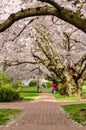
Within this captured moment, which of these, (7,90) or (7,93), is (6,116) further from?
(7,93)

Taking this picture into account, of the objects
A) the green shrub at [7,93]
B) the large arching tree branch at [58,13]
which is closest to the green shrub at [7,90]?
the green shrub at [7,93]

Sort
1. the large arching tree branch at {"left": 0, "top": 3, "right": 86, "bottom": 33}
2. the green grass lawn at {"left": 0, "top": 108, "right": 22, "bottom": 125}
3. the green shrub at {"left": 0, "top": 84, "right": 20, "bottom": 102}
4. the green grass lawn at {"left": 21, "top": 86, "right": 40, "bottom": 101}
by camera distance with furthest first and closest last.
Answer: the green grass lawn at {"left": 21, "top": 86, "right": 40, "bottom": 101} → the green shrub at {"left": 0, "top": 84, "right": 20, "bottom": 102} → the green grass lawn at {"left": 0, "top": 108, "right": 22, "bottom": 125} → the large arching tree branch at {"left": 0, "top": 3, "right": 86, "bottom": 33}

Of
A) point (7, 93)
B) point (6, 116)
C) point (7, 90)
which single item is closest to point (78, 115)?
point (6, 116)

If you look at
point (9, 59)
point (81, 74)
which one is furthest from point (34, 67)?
point (81, 74)

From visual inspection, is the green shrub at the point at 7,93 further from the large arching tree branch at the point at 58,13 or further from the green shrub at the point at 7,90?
the large arching tree branch at the point at 58,13

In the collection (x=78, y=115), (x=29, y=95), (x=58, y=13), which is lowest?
(x=78, y=115)

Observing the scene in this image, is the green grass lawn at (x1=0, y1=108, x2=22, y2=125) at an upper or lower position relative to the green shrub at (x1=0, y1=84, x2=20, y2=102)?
lower

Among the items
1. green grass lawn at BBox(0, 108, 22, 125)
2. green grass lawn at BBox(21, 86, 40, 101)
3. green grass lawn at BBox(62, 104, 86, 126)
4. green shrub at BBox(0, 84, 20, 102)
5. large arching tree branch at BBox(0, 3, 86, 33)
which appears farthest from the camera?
green grass lawn at BBox(21, 86, 40, 101)

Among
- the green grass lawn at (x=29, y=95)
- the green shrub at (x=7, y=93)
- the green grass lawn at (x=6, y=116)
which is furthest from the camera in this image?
the green grass lawn at (x=29, y=95)

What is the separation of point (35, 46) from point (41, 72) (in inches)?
461

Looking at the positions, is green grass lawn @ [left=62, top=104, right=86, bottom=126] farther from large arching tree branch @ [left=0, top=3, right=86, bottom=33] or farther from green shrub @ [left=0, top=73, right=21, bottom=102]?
green shrub @ [left=0, top=73, right=21, bottom=102]

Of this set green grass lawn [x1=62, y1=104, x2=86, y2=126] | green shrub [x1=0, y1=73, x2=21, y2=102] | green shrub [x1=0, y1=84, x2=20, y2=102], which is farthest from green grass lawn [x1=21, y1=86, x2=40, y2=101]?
green grass lawn [x1=62, y1=104, x2=86, y2=126]

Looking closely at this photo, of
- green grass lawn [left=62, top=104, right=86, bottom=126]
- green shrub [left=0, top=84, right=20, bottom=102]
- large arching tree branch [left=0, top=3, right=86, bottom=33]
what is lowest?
green grass lawn [left=62, top=104, right=86, bottom=126]

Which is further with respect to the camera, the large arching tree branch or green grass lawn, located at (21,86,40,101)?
green grass lawn, located at (21,86,40,101)
